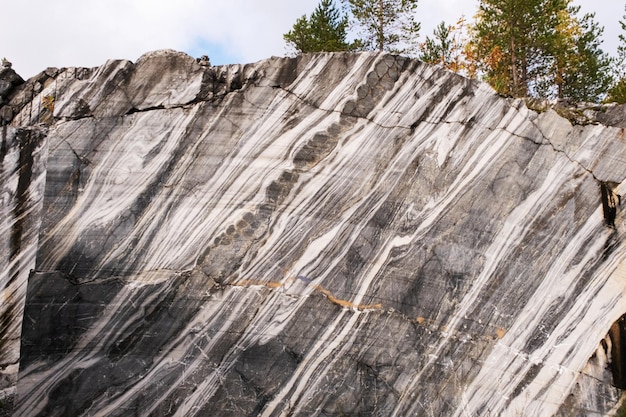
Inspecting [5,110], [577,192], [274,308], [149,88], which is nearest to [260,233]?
[274,308]

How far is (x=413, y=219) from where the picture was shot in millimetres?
5781

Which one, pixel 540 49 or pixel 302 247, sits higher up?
pixel 540 49

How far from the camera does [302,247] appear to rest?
5.56m

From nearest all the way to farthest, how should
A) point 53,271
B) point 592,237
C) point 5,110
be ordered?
point 53,271 → point 5,110 → point 592,237

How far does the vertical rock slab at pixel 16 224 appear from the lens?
17.2ft

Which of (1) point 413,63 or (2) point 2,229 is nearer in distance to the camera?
(2) point 2,229

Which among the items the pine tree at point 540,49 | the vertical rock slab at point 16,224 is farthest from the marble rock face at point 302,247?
the pine tree at point 540,49

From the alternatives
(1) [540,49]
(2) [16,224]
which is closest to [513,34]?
(1) [540,49]

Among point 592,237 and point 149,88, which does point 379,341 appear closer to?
point 592,237

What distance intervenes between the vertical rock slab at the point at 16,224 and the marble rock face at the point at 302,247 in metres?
0.02

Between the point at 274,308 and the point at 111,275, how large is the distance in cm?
150

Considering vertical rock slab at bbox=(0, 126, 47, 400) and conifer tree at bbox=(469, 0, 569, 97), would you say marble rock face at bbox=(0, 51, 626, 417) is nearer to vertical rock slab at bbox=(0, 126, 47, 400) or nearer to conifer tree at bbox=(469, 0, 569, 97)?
vertical rock slab at bbox=(0, 126, 47, 400)

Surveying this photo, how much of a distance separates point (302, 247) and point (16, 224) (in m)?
2.66

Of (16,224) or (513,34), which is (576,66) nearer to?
(513,34)
